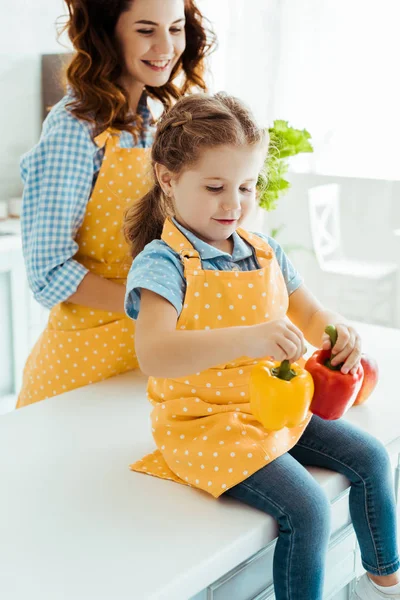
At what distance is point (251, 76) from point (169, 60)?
1.92 meters

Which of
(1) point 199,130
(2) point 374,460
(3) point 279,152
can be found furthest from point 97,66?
(2) point 374,460

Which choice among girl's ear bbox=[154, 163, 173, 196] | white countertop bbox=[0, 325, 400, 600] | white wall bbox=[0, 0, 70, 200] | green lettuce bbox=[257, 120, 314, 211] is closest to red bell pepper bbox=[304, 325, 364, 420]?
white countertop bbox=[0, 325, 400, 600]

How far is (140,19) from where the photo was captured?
146cm

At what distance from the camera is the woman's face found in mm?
1456

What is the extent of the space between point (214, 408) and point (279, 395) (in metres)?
0.14

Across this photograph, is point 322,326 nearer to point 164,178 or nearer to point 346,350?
point 346,350

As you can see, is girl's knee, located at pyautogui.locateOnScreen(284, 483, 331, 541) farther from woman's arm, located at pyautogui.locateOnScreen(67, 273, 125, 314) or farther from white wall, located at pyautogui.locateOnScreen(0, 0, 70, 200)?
white wall, located at pyautogui.locateOnScreen(0, 0, 70, 200)

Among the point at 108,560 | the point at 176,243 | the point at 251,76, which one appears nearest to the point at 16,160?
the point at 251,76

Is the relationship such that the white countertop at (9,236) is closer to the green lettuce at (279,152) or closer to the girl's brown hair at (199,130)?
the green lettuce at (279,152)

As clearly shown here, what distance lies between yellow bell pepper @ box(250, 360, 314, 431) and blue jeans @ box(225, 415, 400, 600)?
0.27 ft

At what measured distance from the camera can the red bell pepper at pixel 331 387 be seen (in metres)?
1.05

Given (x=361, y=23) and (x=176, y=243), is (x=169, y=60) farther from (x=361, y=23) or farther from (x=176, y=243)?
(x=361, y=23)

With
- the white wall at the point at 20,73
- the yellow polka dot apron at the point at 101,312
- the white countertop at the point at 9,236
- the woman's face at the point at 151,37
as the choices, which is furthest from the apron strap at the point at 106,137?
the white wall at the point at 20,73

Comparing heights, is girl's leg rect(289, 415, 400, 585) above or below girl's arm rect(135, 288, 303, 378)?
below
